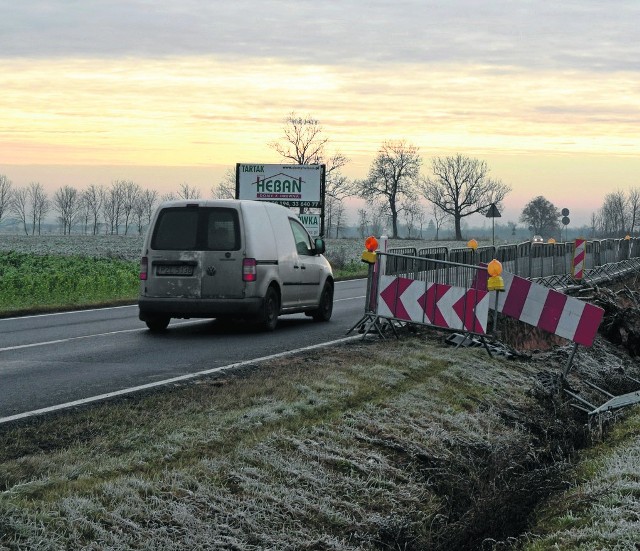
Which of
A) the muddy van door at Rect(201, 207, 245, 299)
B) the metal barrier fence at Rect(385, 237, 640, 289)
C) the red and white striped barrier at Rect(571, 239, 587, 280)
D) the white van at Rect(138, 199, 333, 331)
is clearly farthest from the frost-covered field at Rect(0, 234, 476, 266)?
the muddy van door at Rect(201, 207, 245, 299)

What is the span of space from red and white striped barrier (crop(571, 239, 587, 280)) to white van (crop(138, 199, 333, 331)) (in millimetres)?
15184

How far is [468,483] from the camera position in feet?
24.2

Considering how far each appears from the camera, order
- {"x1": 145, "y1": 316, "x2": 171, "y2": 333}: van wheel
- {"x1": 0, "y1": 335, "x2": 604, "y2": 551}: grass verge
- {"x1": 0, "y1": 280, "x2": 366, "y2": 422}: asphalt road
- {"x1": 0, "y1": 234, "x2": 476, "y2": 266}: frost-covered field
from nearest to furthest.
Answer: {"x1": 0, "y1": 335, "x2": 604, "y2": 551}: grass verge < {"x1": 0, "y1": 280, "x2": 366, "y2": 422}: asphalt road < {"x1": 145, "y1": 316, "x2": 171, "y2": 333}: van wheel < {"x1": 0, "y1": 234, "x2": 476, "y2": 266}: frost-covered field

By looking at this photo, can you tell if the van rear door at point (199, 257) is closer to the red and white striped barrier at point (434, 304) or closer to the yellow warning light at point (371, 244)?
the yellow warning light at point (371, 244)

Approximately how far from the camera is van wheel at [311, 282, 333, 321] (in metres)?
18.0

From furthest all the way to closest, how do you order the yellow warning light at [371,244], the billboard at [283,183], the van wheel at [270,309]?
the billboard at [283,183] → the van wheel at [270,309] → the yellow warning light at [371,244]

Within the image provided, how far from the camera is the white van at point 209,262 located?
15234 millimetres

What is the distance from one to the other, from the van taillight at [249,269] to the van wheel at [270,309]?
20.9 inches

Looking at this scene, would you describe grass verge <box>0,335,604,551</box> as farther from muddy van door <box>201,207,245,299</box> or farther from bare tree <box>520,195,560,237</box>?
bare tree <box>520,195,560,237</box>

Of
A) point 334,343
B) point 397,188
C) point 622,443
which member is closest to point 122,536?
point 622,443

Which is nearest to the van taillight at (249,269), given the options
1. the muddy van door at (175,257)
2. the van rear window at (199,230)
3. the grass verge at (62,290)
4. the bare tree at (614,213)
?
the van rear window at (199,230)

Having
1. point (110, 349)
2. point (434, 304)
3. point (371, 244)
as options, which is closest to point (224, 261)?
point (371, 244)

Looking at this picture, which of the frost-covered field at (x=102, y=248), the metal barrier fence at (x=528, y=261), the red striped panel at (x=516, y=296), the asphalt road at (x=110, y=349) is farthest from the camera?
the frost-covered field at (x=102, y=248)

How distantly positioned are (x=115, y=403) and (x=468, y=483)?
334 cm
